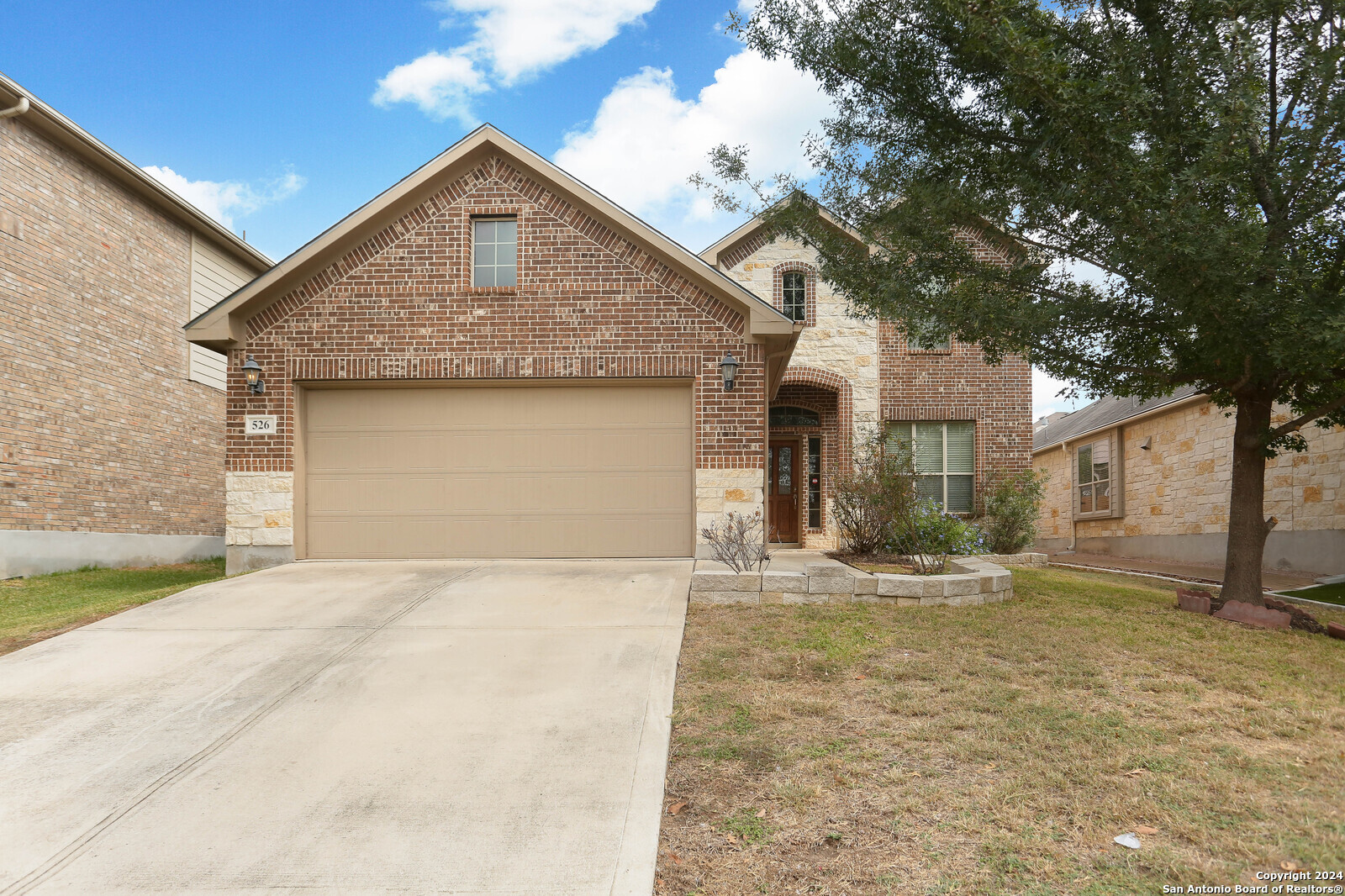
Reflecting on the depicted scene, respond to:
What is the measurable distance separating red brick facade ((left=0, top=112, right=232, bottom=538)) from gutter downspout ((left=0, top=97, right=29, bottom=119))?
0.85ft

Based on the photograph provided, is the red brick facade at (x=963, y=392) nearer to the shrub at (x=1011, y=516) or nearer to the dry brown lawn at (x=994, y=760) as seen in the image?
the shrub at (x=1011, y=516)

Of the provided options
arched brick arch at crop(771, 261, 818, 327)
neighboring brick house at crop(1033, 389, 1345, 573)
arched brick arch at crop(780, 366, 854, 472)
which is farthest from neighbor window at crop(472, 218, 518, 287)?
neighboring brick house at crop(1033, 389, 1345, 573)

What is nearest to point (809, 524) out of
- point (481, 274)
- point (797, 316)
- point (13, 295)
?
point (797, 316)

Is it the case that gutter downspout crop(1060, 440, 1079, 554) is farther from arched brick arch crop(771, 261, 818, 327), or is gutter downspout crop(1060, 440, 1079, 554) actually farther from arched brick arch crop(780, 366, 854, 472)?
arched brick arch crop(771, 261, 818, 327)

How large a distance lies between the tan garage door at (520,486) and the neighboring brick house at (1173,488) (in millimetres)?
6937

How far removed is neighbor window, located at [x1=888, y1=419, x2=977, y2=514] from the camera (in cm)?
1603

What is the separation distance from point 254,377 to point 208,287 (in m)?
7.88

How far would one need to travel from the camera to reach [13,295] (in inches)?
463

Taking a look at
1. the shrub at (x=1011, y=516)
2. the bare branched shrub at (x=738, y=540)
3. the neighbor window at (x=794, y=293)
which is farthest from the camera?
the neighbor window at (x=794, y=293)

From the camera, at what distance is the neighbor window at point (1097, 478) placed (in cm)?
2020

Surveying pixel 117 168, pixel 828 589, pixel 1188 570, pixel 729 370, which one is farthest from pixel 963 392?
pixel 117 168

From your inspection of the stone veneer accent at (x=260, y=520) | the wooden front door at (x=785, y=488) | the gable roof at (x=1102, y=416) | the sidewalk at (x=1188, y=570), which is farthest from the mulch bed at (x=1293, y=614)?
the stone veneer accent at (x=260, y=520)

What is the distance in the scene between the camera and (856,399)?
15.9 meters

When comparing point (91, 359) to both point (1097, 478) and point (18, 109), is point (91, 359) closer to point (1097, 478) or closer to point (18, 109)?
point (18, 109)
